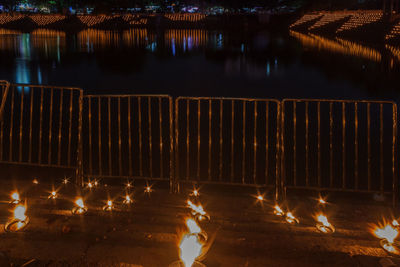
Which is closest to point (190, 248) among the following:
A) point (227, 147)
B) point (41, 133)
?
point (227, 147)

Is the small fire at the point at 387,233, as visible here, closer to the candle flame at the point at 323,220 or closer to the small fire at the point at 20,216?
the candle flame at the point at 323,220

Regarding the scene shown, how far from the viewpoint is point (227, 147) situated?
696 cm

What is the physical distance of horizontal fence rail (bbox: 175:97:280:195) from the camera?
511 centimetres

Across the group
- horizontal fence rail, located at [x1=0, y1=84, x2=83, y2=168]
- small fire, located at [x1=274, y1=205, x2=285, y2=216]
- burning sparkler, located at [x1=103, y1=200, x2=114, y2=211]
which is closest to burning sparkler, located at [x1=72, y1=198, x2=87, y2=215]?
burning sparkler, located at [x1=103, y1=200, x2=114, y2=211]

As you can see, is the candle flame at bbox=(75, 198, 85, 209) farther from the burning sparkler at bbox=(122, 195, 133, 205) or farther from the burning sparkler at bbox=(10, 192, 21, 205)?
the burning sparkler at bbox=(10, 192, 21, 205)

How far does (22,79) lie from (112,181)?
1051 cm

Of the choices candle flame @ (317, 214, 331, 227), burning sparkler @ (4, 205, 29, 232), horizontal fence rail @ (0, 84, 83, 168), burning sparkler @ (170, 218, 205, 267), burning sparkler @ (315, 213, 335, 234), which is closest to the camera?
burning sparkler @ (170, 218, 205, 267)

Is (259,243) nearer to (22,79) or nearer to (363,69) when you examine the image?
(22,79)

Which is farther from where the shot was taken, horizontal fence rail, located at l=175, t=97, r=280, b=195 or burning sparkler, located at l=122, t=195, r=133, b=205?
horizontal fence rail, located at l=175, t=97, r=280, b=195

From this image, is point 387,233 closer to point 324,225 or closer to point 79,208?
point 324,225

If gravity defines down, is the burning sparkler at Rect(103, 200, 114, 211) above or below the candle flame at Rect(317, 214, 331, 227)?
above

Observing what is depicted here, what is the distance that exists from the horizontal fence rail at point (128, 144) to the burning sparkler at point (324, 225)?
1.79 metres

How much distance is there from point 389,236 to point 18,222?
320cm

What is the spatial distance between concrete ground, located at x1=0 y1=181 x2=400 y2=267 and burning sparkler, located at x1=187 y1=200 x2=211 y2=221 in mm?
71
